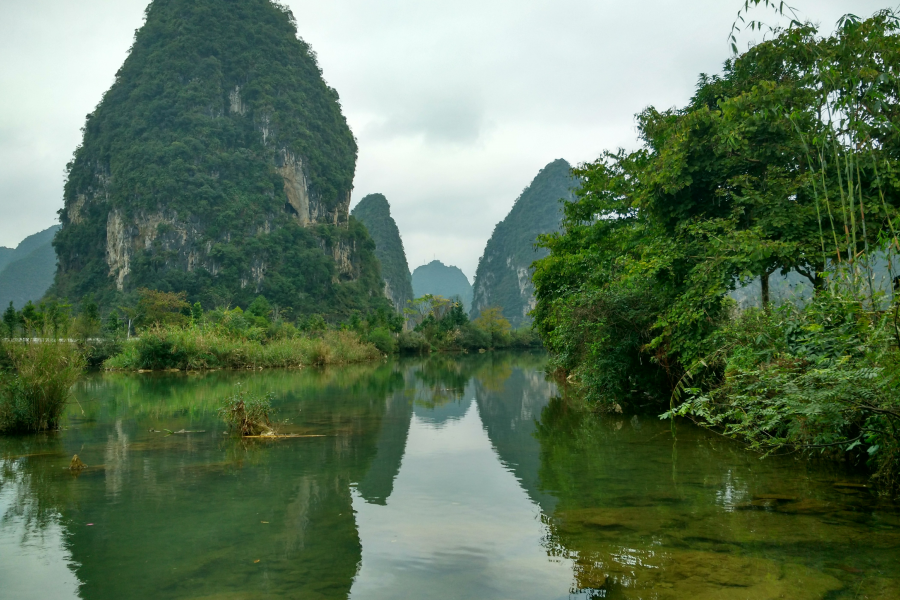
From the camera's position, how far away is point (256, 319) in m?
39.2

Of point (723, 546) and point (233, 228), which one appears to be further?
point (233, 228)

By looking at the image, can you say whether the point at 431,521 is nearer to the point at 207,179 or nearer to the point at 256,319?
the point at 256,319

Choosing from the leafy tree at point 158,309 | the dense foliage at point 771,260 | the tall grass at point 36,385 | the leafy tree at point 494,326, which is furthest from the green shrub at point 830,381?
the leafy tree at point 494,326

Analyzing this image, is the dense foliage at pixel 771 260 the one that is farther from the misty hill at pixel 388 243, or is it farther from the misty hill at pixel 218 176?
the misty hill at pixel 388 243

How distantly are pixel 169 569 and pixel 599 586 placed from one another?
114 inches

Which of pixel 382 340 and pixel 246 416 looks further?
pixel 382 340

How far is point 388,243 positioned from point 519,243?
92.3 feet

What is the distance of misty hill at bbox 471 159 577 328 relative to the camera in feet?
→ 424

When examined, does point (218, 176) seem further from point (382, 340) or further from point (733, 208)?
point (733, 208)

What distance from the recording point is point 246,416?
31.9 ft

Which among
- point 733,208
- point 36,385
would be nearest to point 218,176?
point 36,385

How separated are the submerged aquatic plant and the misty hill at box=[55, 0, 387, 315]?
6047 centimetres

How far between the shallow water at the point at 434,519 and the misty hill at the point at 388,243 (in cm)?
11355

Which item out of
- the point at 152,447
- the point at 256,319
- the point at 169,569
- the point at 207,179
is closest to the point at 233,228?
the point at 207,179
